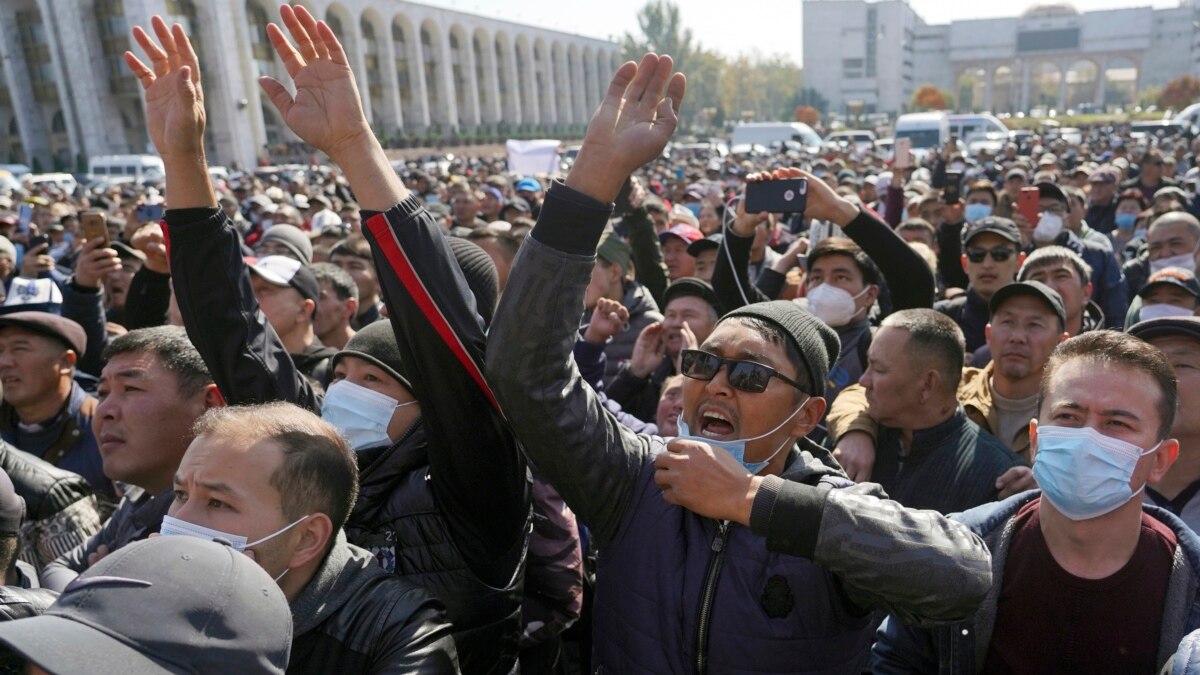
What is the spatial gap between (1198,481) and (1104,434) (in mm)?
824

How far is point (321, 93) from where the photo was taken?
2115 mm

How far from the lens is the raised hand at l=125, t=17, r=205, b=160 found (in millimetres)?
2451

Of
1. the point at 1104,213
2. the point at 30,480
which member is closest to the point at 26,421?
the point at 30,480

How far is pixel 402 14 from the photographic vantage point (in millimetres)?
64750

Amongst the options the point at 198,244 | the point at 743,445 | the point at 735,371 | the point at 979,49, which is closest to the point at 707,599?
the point at 743,445

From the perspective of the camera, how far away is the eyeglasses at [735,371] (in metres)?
2.21

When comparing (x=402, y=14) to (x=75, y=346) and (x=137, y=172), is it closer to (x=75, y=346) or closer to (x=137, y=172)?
(x=137, y=172)

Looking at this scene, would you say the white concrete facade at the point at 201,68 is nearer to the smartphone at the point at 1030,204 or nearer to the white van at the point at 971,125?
the white van at the point at 971,125

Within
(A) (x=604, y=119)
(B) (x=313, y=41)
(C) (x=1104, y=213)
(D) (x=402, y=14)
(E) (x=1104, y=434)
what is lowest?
(C) (x=1104, y=213)

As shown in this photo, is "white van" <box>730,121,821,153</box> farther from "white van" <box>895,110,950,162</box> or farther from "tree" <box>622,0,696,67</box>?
"tree" <box>622,0,696,67</box>

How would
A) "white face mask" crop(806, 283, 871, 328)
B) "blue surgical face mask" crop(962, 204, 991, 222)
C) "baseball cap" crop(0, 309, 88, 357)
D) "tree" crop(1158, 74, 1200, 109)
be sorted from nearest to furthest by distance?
1. "baseball cap" crop(0, 309, 88, 357)
2. "white face mask" crop(806, 283, 871, 328)
3. "blue surgical face mask" crop(962, 204, 991, 222)
4. "tree" crop(1158, 74, 1200, 109)

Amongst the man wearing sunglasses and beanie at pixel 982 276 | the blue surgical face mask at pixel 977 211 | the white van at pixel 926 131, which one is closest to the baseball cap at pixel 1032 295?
the man wearing sunglasses and beanie at pixel 982 276

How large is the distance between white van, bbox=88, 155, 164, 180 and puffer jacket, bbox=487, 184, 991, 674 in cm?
3706

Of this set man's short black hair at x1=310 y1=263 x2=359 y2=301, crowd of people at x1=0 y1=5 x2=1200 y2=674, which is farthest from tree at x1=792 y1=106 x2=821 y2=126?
crowd of people at x1=0 y1=5 x2=1200 y2=674
